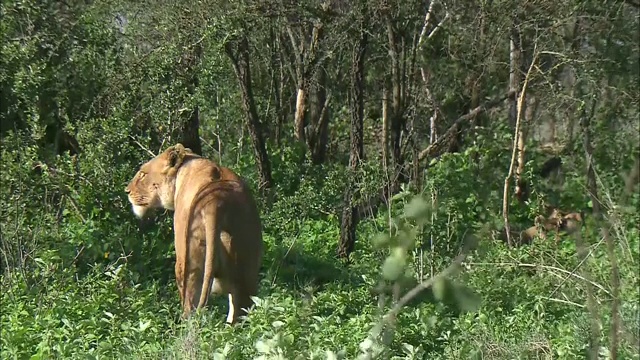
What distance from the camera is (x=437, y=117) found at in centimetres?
1343

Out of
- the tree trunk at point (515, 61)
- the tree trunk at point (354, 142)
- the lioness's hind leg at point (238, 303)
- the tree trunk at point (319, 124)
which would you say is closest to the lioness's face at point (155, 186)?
the lioness's hind leg at point (238, 303)

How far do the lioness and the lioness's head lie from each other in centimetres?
49

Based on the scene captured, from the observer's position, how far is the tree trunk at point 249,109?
441 inches

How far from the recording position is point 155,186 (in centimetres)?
841

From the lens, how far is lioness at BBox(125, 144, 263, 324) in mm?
7289

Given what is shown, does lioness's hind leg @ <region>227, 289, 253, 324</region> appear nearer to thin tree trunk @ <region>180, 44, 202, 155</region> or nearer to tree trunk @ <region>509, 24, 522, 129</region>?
thin tree trunk @ <region>180, 44, 202, 155</region>

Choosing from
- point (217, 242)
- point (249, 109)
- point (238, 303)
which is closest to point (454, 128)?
point (249, 109)

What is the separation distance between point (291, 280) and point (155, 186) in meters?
1.53

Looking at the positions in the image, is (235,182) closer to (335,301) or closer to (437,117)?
(335,301)

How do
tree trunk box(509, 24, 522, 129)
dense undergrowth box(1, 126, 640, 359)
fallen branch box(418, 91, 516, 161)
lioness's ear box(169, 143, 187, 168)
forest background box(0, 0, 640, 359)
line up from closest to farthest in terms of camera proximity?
dense undergrowth box(1, 126, 640, 359) < forest background box(0, 0, 640, 359) < lioness's ear box(169, 143, 187, 168) < tree trunk box(509, 24, 522, 129) < fallen branch box(418, 91, 516, 161)

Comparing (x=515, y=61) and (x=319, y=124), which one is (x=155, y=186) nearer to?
(x=515, y=61)

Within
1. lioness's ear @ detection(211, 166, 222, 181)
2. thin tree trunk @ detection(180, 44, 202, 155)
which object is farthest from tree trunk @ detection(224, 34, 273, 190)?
lioness's ear @ detection(211, 166, 222, 181)

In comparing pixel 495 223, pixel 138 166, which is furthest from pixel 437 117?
pixel 138 166

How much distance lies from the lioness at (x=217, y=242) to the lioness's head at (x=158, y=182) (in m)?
0.49
